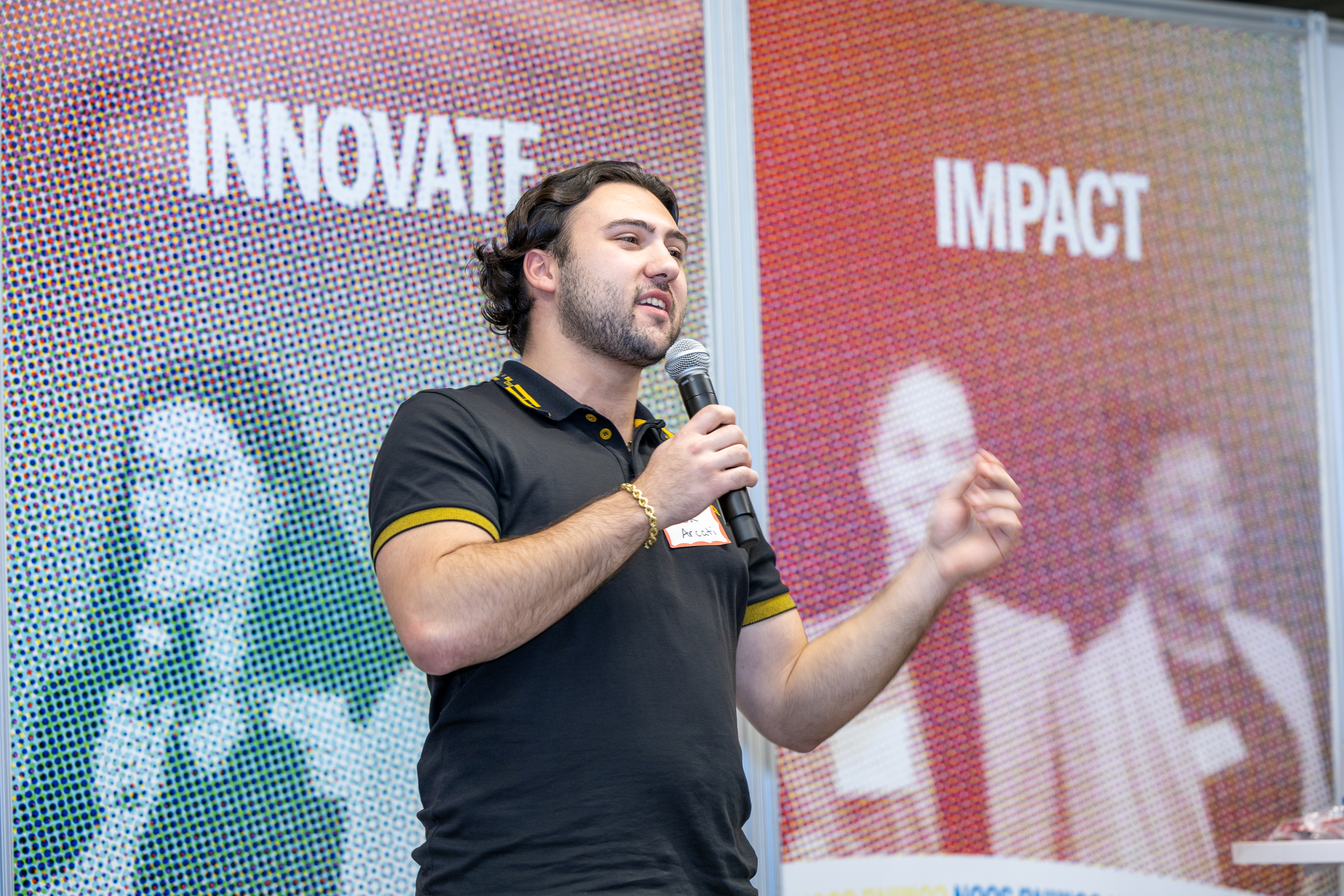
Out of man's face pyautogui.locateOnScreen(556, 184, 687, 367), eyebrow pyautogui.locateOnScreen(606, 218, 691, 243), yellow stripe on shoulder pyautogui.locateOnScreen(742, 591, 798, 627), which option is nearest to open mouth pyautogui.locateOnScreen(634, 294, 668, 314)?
man's face pyautogui.locateOnScreen(556, 184, 687, 367)

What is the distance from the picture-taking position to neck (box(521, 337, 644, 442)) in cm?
195

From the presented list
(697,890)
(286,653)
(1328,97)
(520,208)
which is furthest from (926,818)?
(1328,97)

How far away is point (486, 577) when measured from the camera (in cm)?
150

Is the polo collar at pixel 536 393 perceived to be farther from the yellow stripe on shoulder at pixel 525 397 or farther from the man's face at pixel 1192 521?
the man's face at pixel 1192 521

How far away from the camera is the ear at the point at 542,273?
2053 millimetres

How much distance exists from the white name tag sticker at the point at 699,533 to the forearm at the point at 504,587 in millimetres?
255

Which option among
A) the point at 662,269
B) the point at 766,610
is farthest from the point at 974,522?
the point at 662,269

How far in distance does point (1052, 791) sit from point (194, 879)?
5.87ft

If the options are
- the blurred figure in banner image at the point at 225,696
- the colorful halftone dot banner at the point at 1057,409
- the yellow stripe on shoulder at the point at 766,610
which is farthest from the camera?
the colorful halftone dot banner at the point at 1057,409

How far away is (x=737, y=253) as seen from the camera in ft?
8.92

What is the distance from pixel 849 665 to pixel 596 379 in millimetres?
581

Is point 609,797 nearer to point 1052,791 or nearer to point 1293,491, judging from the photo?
point 1052,791

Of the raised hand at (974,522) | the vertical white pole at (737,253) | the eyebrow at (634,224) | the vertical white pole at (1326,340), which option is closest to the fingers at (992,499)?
the raised hand at (974,522)

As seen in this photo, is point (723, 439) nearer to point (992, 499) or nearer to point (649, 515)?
point (649, 515)
